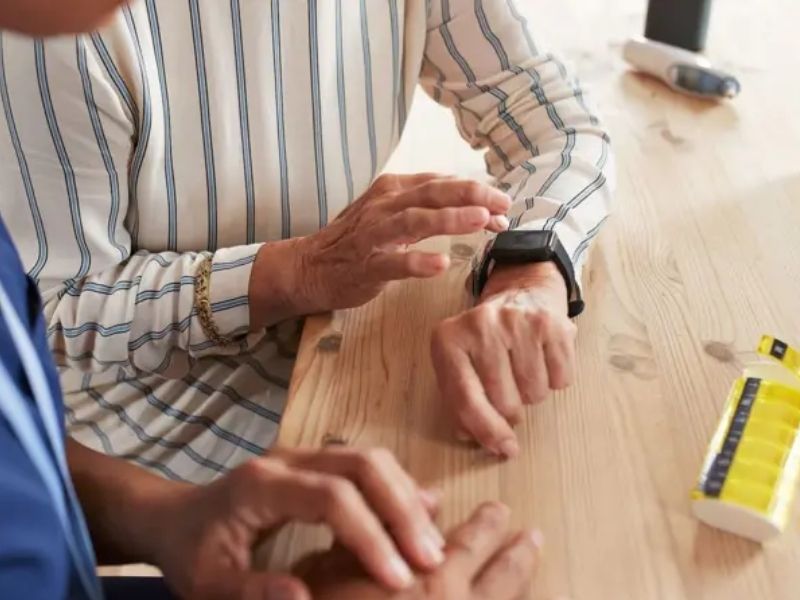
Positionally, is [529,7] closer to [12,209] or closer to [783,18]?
[783,18]

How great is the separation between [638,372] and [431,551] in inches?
10.5

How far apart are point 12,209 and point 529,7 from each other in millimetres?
972

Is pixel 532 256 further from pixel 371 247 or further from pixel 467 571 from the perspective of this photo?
pixel 467 571

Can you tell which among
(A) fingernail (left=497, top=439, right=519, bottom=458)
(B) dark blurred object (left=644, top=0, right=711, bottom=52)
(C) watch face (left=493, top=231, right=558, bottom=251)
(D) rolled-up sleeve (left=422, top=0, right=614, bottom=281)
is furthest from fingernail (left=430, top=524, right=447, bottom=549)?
(B) dark blurred object (left=644, top=0, right=711, bottom=52)

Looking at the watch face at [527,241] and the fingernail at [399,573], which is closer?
the fingernail at [399,573]

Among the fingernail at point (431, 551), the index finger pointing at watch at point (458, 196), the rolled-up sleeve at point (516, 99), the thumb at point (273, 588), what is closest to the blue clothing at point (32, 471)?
the thumb at point (273, 588)

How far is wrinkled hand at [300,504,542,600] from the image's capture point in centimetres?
56

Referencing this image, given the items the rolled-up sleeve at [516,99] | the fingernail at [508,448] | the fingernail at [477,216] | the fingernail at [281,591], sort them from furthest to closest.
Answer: the rolled-up sleeve at [516,99], the fingernail at [477,216], the fingernail at [508,448], the fingernail at [281,591]

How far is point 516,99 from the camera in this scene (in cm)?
104

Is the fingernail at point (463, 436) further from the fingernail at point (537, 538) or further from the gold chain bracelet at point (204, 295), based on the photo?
the gold chain bracelet at point (204, 295)

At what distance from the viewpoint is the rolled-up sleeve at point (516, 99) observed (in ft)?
3.15

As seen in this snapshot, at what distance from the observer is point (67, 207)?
0.85 metres

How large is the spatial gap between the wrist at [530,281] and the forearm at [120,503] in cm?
31

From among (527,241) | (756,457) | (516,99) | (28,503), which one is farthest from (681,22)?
(28,503)
